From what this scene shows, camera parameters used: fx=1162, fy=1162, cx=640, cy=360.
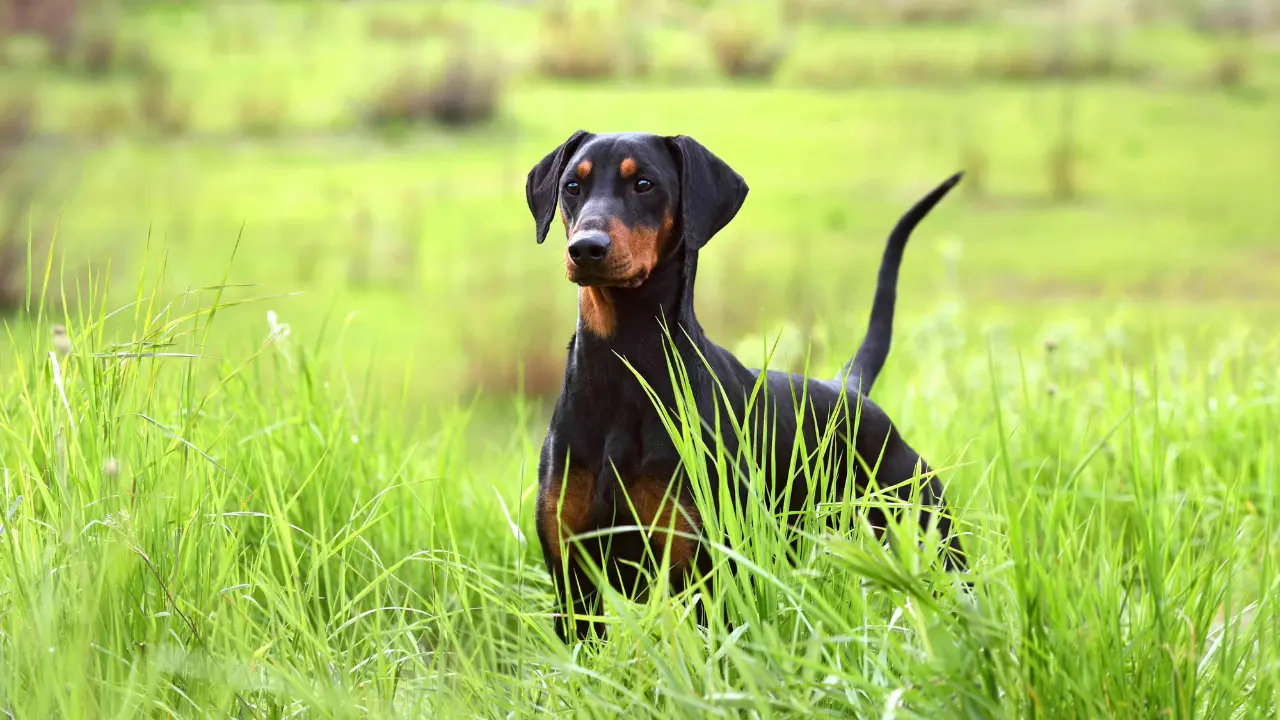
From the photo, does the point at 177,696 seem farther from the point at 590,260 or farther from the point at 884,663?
the point at 884,663

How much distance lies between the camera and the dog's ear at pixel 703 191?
9.55 ft

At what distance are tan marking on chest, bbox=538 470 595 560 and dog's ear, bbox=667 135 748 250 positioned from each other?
2.12ft

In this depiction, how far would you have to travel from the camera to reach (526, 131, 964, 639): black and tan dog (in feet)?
8.89

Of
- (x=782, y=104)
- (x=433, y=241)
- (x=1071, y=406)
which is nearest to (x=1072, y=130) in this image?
(x=782, y=104)

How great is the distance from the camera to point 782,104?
43.2ft

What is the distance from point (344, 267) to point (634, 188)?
20.7 ft

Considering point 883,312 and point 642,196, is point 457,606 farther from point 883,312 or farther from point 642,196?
point 883,312

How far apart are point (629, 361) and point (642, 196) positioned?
1.34 ft

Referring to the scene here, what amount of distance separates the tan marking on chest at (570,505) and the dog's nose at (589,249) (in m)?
0.53

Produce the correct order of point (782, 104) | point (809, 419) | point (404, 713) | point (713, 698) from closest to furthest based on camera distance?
1. point (713, 698)
2. point (404, 713)
3. point (809, 419)
4. point (782, 104)

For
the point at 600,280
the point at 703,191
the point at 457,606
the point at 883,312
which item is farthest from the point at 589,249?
the point at 883,312

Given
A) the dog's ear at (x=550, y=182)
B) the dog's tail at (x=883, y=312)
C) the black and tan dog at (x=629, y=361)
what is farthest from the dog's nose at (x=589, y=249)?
the dog's tail at (x=883, y=312)

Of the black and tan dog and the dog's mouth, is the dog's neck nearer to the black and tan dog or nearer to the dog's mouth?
the black and tan dog

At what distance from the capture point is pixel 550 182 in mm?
3154
